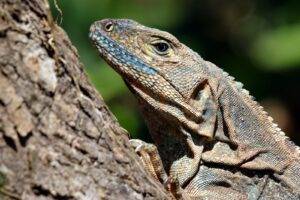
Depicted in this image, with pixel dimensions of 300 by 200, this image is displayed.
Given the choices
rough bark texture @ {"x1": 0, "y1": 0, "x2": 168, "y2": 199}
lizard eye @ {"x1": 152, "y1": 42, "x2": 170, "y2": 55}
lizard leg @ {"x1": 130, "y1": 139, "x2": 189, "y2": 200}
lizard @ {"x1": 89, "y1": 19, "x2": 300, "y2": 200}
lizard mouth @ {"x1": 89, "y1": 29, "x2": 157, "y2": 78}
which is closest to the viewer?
rough bark texture @ {"x1": 0, "y1": 0, "x2": 168, "y2": 199}

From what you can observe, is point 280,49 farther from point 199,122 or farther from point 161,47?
point 199,122

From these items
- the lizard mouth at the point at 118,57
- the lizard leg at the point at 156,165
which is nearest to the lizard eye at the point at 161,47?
the lizard mouth at the point at 118,57

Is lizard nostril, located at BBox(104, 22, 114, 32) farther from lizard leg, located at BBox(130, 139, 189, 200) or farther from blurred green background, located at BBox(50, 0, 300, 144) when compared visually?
blurred green background, located at BBox(50, 0, 300, 144)

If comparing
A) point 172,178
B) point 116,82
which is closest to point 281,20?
point 116,82

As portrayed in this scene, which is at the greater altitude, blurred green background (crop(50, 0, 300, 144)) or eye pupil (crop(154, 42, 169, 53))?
→ blurred green background (crop(50, 0, 300, 144))

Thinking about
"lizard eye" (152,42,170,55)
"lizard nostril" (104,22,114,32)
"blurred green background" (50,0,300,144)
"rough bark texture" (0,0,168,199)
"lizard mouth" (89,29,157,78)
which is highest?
"blurred green background" (50,0,300,144)

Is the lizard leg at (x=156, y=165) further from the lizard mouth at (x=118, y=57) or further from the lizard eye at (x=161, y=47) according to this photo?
the lizard eye at (x=161, y=47)

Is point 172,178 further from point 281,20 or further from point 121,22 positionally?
point 281,20

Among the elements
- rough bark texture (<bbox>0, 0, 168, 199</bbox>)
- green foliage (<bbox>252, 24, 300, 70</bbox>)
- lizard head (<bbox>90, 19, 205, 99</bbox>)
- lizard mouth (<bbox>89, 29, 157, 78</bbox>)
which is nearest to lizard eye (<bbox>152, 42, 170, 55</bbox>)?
lizard head (<bbox>90, 19, 205, 99</bbox>)
